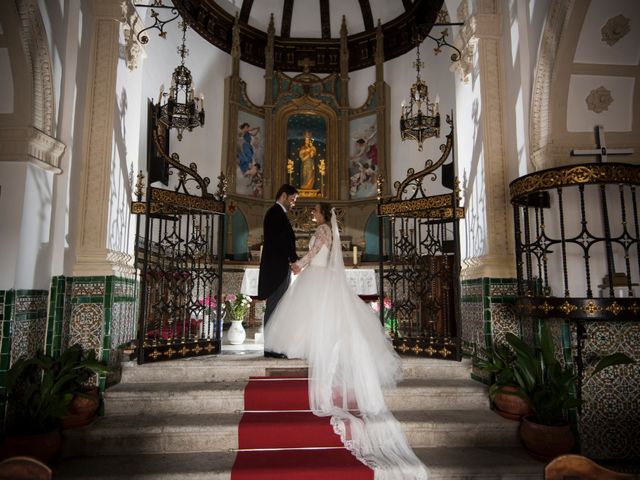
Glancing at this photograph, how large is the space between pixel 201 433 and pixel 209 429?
2.6 inches

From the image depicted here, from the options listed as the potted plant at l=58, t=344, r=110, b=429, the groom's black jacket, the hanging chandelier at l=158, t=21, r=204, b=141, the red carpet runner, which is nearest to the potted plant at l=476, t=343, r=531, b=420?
the red carpet runner

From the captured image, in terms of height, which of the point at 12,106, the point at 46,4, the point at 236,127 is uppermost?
the point at 236,127

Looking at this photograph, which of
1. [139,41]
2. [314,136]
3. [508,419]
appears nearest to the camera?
[508,419]

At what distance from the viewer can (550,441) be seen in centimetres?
339

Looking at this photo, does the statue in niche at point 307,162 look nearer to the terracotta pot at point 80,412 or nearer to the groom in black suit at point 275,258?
the groom in black suit at point 275,258

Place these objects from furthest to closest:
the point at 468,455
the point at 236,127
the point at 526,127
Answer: the point at 236,127 < the point at 526,127 < the point at 468,455

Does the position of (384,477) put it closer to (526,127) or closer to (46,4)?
(526,127)

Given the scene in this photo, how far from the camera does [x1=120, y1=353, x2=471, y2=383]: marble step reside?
14.3ft

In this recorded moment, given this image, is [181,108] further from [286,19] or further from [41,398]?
[286,19]

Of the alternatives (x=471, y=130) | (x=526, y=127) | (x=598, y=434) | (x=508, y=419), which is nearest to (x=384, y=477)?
(x=508, y=419)

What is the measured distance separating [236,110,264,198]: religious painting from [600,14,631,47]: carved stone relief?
318 inches

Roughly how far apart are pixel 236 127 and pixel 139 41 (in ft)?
18.6

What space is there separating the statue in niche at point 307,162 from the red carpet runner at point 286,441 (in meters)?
7.72

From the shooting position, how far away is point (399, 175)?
1104cm
